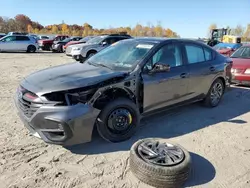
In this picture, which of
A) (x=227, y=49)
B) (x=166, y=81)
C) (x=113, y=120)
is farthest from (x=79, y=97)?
(x=227, y=49)

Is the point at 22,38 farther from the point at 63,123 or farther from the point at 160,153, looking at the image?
the point at 160,153

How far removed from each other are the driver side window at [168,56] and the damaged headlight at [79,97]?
3.79 feet

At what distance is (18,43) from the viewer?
20969mm

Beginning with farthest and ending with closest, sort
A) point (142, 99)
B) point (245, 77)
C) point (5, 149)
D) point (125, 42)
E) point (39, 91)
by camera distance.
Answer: point (245, 77)
point (125, 42)
point (142, 99)
point (5, 149)
point (39, 91)

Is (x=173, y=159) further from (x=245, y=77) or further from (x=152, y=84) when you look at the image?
(x=245, y=77)

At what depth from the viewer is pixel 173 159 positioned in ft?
9.68

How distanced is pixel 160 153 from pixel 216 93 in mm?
3259

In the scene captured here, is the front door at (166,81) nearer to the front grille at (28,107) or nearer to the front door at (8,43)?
the front grille at (28,107)

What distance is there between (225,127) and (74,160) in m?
2.96

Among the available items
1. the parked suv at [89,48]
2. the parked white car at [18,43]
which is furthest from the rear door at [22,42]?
the parked suv at [89,48]

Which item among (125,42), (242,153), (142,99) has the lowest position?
(242,153)

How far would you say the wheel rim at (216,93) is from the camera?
5.58 m

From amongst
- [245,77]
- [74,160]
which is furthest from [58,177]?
[245,77]

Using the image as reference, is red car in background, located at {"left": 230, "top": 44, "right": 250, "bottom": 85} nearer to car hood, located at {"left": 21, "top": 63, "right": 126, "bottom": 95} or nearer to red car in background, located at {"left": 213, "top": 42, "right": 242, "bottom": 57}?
car hood, located at {"left": 21, "top": 63, "right": 126, "bottom": 95}
